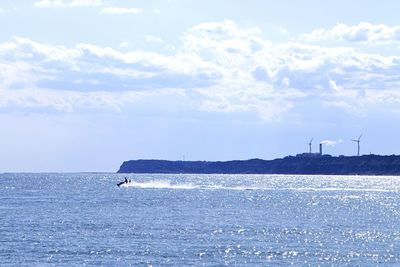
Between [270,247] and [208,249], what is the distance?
6.77m

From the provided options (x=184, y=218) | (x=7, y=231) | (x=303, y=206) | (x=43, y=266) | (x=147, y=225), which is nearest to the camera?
(x=43, y=266)

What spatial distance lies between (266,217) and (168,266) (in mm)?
58009

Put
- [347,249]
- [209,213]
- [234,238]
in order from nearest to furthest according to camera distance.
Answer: [347,249], [234,238], [209,213]

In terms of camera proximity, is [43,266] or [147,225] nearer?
[43,266]

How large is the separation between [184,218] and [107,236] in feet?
100

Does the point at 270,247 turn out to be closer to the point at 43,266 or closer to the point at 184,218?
the point at 43,266

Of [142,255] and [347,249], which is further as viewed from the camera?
[347,249]

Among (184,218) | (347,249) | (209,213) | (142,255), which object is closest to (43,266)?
(142,255)

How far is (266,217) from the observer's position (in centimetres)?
12862

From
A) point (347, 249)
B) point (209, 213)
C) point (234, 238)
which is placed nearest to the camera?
point (347, 249)

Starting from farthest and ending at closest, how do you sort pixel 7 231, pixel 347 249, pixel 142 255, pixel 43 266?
pixel 7 231 → pixel 347 249 → pixel 142 255 → pixel 43 266

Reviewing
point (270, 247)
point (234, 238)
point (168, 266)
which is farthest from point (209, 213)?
point (168, 266)

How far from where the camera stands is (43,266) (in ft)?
236

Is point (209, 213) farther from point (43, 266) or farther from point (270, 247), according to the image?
point (43, 266)
